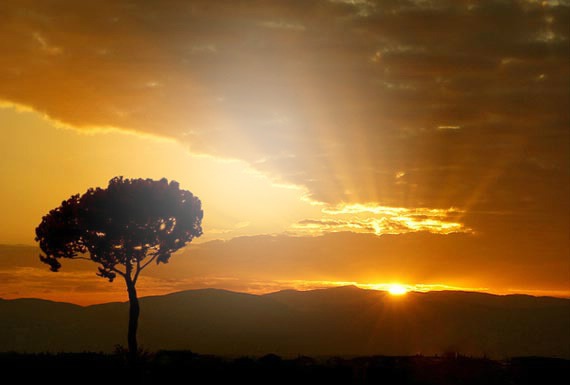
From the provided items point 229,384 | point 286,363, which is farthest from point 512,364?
point 229,384

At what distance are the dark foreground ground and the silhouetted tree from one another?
13273 mm

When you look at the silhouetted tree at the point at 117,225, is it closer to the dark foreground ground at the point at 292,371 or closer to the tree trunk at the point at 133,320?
the tree trunk at the point at 133,320

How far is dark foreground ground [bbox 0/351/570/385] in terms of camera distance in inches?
1457

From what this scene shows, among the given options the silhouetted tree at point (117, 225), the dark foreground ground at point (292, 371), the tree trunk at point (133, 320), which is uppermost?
the silhouetted tree at point (117, 225)

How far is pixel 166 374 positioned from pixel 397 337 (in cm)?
16943

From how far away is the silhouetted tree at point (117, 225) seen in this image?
54562 millimetres

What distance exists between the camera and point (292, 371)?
3869 centimetres

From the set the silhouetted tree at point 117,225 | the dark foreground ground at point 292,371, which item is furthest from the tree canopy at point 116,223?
the dark foreground ground at point 292,371

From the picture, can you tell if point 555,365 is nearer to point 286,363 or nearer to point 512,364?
point 512,364

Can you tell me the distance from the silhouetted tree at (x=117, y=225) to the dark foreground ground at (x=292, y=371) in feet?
43.5

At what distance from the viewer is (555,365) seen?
40531 millimetres

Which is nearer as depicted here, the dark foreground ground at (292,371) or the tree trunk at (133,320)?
the dark foreground ground at (292,371)

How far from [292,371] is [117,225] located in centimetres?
2290

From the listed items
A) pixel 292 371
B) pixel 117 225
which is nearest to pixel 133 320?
pixel 117 225
